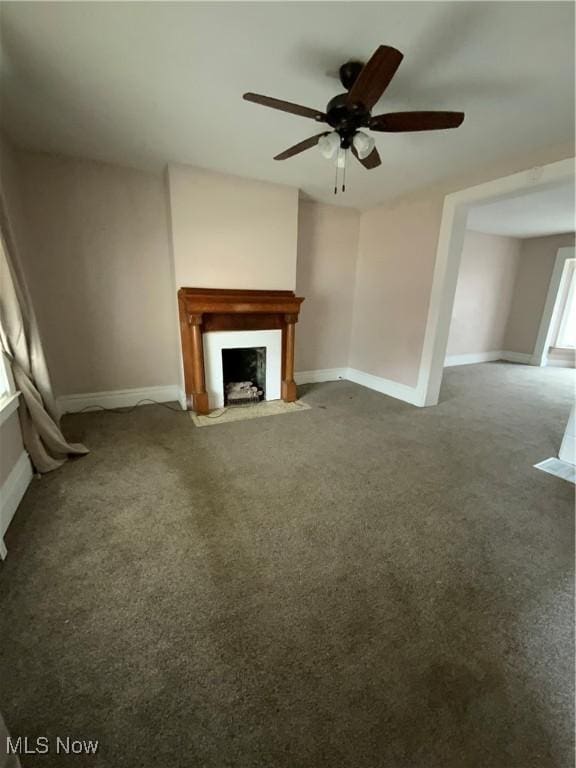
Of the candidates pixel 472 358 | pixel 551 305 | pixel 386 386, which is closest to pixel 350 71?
pixel 386 386

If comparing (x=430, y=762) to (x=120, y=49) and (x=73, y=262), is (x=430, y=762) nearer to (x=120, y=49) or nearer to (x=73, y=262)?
(x=120, y=49)

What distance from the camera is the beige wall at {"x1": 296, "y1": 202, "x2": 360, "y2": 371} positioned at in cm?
382

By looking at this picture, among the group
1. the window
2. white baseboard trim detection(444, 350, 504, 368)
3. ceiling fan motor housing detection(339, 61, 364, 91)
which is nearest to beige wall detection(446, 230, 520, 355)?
white baseboard trim detection(444, 350, 504, 368)

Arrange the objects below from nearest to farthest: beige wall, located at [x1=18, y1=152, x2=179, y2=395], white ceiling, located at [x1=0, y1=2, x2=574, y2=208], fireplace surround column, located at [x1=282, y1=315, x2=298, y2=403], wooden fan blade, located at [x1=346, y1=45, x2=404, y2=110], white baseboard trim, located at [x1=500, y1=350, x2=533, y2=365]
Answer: wooden fan blade, located at [x1=346, y1=45, x2=404, y2=110] → white ceiling, located at [x1=0, y1=2, x2=574, y2=208] → beige wall, located at [x1=18, y1=152, x2=179, y2=395] → fireplace surround column, located at [x1=282, y1=315, x2=298, y2=403] → white baseboard trim, located at [x1=500, y1=350, x2=533, y2=365]

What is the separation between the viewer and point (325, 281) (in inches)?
160

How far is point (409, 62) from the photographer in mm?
1533

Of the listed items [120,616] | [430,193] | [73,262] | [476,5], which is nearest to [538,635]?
[120,616]

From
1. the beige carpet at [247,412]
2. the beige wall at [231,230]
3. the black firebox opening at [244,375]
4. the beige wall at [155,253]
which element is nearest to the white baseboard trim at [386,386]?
the beige wall at [155,253]

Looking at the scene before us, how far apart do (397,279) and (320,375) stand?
61.5 inches

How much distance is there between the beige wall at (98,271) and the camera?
2711mm

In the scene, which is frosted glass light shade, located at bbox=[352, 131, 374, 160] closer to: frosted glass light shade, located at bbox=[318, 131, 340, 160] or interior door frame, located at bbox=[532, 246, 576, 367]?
frosted glass light shade, located at bbox=[318, 131, 340, 160]

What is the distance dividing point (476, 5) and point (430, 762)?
2558mm

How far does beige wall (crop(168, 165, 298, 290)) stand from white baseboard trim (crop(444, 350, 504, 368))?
151 inches

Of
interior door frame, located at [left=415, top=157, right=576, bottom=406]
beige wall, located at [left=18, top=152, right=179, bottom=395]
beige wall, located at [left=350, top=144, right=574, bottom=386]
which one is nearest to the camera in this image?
interior door frame, located at [left=415, top=157, right=576, bottom=406]
